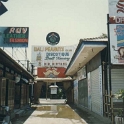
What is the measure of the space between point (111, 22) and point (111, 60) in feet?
5.92

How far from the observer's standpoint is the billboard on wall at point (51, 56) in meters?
37.6

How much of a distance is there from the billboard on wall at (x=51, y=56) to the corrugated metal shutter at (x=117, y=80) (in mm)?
25115

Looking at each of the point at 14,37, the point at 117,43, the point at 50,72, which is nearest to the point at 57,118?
the point at 117,43

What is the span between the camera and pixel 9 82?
14562 mm

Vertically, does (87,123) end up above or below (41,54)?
below

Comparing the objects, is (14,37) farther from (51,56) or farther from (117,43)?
(117,43)

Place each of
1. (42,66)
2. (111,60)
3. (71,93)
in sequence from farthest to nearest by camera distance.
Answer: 1. (42,66)
2. (71,93)
3. (111,60)

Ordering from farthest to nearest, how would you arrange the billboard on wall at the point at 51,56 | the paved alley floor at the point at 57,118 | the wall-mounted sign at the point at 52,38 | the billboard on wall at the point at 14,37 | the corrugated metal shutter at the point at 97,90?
1. the wall-mounted sign at the point at 52,38
2. the billboard on wall at the point at 51,56
3. the billboard on wall at the point at 14,37
4. the corrugated metal shutter at the point at 97,90
5. the paved alley floor at the point at 57,118

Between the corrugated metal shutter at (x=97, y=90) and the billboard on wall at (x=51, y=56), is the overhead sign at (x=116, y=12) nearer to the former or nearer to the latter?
the corrugated metal shutter at (x=97, y=90)

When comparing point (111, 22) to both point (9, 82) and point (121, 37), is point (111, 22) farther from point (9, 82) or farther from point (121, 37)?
point (9, 82)

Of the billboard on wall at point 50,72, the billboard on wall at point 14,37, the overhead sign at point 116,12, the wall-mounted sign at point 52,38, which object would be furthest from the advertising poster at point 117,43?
the wall-mounted sign at point 52,38

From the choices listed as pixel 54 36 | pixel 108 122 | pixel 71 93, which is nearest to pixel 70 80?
pixel 71 93

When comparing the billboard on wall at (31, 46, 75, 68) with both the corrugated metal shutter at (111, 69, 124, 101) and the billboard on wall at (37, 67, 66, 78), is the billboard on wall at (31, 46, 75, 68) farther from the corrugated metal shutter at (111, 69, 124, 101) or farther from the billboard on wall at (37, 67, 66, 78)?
the corrugated metal shutter at (111, 69, 124, 101)

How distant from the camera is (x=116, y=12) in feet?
34.3
